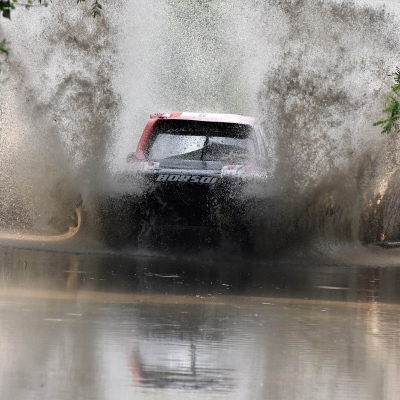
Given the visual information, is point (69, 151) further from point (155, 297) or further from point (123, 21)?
point (155, 297)

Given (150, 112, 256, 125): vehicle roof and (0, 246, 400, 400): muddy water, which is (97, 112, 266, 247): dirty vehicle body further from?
(0, 246, 400, 400): muddy water

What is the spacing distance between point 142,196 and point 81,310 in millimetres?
6325

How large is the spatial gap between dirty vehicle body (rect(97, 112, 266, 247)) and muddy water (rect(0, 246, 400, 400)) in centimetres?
97

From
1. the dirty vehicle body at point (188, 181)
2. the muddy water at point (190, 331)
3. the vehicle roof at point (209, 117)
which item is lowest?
the muddy water at point (190, 331)

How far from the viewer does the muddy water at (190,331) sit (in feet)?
25.7

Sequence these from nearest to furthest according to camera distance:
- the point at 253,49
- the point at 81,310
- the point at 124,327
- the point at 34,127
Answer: the point at 124,327, the point at 81,310, the point at 34,127, the point at 253,49

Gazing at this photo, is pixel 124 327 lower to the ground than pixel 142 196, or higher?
lower

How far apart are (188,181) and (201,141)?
1.21 metres

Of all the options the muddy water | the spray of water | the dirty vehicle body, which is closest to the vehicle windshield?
the dirty vehicle body

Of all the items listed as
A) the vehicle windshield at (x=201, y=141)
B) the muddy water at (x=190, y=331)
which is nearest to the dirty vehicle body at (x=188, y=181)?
the vehicle windshield at (x=201, y=141)

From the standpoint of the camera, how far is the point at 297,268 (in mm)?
16766

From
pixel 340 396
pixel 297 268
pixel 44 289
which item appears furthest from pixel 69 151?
pixel 340 396

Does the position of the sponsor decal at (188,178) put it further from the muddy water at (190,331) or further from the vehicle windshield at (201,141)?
the muddy water at (190,331)

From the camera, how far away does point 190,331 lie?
10.1 meters
